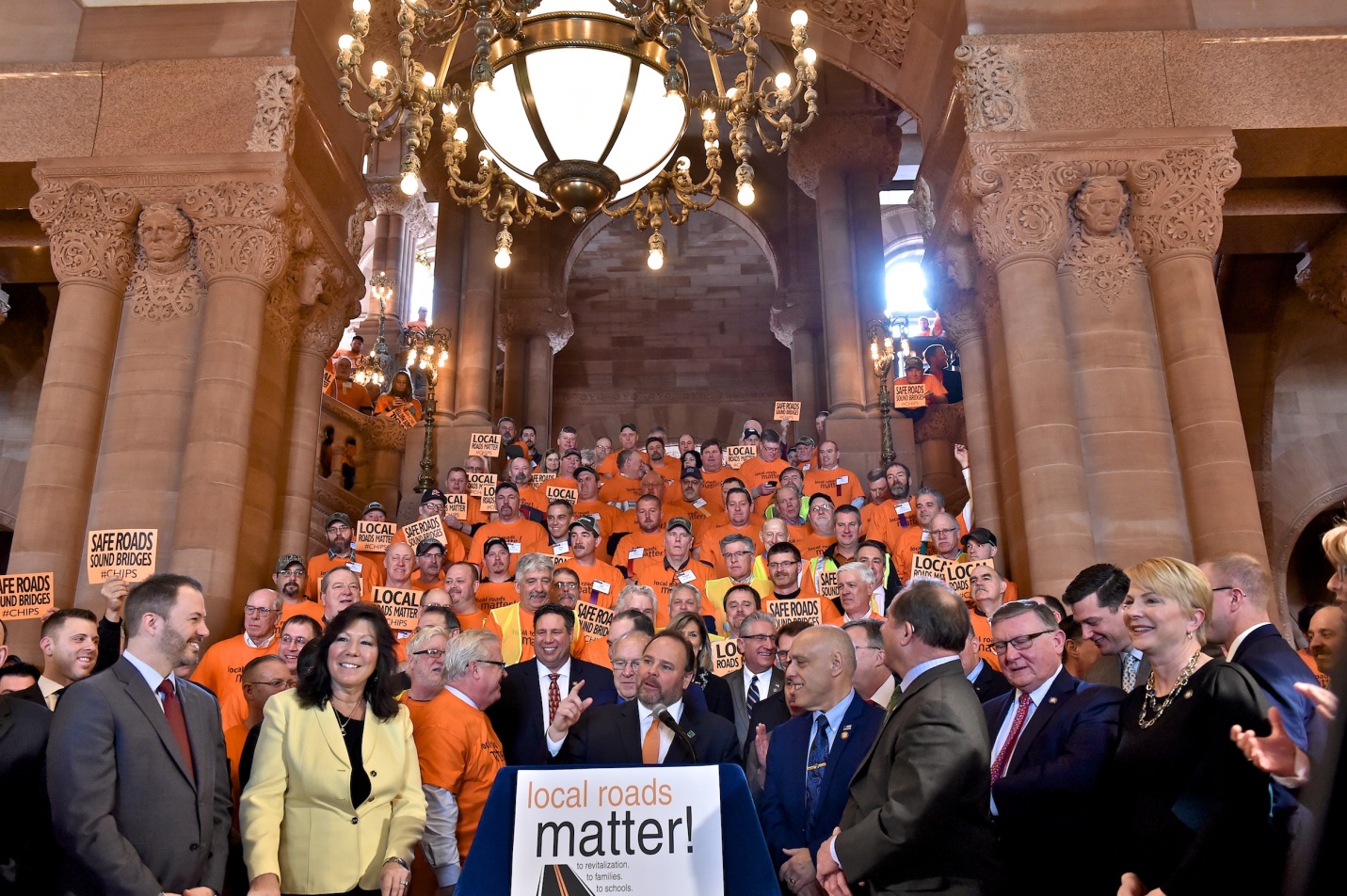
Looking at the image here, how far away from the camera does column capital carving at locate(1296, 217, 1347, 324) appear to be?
9516mm

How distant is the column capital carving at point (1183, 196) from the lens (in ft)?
24.9

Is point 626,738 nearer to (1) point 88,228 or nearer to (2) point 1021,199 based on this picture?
(2) point 1021,199

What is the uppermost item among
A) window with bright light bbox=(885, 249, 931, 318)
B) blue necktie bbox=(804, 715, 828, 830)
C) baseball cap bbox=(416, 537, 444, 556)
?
window with bright light bbox=(885, 249, 931, 318)

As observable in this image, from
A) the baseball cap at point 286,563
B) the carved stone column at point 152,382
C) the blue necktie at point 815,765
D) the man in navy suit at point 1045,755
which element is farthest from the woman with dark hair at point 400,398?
the man in navy suit at point 1045,755

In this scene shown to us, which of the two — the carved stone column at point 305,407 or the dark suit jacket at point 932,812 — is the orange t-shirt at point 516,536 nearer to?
the carved stone column at point 305,407

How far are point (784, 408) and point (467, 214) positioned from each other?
Result: 6.27 metres

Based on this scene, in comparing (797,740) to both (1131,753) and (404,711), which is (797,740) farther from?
→ (404,711)

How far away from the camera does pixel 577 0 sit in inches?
168

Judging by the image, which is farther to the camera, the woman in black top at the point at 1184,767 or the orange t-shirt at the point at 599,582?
the orange t-shirt at the point at 599,582

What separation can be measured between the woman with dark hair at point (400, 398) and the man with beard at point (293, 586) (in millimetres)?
7314

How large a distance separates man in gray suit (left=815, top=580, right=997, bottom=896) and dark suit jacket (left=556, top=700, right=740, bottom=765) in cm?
103

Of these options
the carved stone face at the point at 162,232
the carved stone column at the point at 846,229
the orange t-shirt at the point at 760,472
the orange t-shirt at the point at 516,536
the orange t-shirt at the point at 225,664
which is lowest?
the orange t-shirt at the point at 225,664

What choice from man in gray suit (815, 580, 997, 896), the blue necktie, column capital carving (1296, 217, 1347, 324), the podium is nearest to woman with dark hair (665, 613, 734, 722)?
the blue necktie

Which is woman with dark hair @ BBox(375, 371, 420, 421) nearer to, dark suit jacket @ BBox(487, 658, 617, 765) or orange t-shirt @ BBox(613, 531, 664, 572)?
orange t-shirt @ BBox(613, 531, 664, 572)
